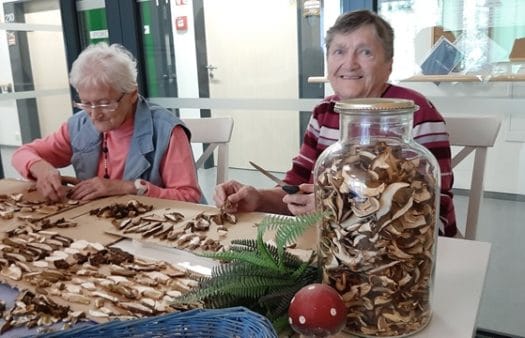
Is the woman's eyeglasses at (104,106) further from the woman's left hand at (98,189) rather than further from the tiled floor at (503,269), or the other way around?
the tiled floor at (503,269)

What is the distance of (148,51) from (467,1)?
1.99 m

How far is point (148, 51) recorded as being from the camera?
3213 millimetres

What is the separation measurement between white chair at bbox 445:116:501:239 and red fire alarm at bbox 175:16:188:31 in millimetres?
1969

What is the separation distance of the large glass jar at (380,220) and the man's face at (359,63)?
0.77 metres

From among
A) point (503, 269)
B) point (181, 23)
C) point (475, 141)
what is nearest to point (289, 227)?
point (475, 141)

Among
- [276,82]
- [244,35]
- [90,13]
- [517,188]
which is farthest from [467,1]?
[90,13]

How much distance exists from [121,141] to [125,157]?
2.4 inches

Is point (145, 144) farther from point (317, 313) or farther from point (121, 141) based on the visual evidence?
point (317, 313)

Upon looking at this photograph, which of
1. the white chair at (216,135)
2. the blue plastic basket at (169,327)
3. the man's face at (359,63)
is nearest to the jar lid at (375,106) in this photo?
the blue plastic basket at (169,327)

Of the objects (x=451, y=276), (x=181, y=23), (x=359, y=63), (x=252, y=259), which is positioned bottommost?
(x=451, y=276)

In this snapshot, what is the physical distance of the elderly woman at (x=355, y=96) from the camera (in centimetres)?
127

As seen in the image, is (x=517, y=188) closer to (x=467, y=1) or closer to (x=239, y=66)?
(x=467, y=1)

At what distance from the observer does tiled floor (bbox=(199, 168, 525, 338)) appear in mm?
2127

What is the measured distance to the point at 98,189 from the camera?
4.72 ft
